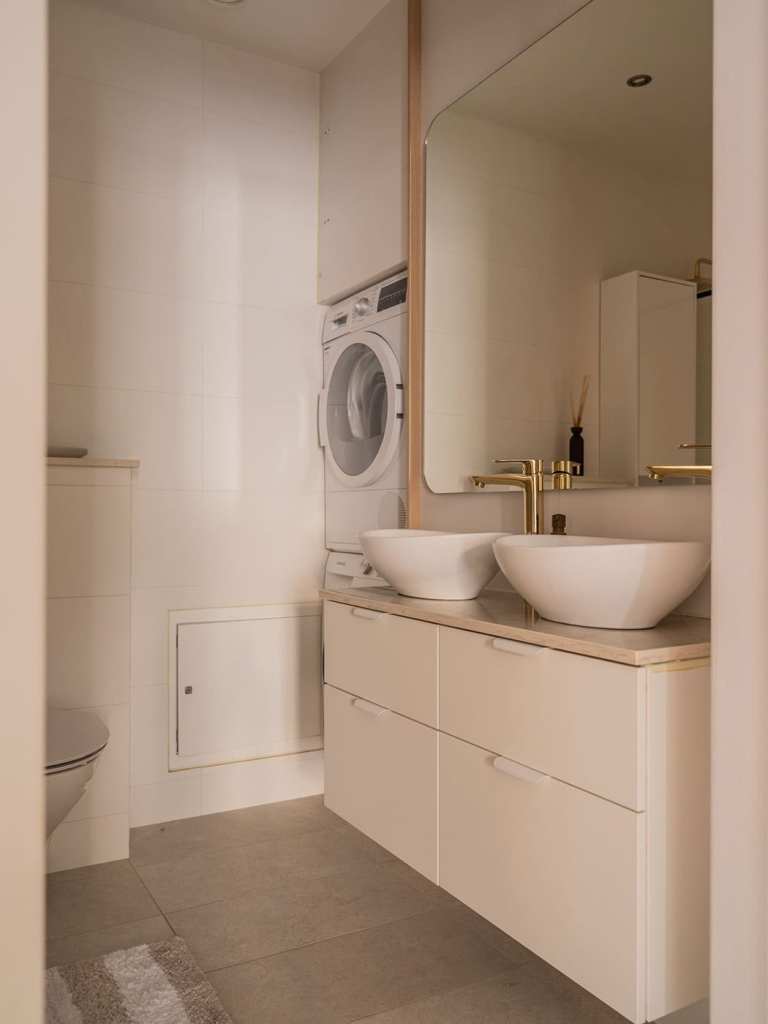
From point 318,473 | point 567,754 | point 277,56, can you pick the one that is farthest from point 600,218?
point 277,56

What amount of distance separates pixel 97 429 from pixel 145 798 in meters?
1.19

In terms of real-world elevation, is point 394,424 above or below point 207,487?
above

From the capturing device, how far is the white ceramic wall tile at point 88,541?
7.72 ft

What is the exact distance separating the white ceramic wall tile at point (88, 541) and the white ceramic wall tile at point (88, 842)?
660 millimetres

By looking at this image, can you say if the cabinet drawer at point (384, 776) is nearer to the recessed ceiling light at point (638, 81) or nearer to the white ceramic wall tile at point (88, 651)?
the white ceramic wall tile at point (88, 651)

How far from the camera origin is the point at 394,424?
2568mm

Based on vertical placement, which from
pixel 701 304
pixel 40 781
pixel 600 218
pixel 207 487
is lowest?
pixel 40 781

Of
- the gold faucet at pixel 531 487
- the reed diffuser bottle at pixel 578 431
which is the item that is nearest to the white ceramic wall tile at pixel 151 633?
the gold faucet at pixel 531 487

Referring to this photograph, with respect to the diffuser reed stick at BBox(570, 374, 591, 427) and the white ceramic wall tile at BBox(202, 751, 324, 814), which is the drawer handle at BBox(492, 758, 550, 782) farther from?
the white ceramic wall tile at BBox(202, 751, 324, 814)

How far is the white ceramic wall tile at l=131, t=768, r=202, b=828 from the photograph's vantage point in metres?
2.63

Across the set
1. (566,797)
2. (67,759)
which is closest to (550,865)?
(566,797)

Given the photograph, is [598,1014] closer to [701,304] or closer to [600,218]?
[701,304]

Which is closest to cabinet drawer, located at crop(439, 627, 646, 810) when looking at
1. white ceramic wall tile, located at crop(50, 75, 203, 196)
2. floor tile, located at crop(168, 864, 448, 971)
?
floor tile, located at crop(168, 864, 448, 971)

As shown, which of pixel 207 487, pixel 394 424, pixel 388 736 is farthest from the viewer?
pixel 207 487
